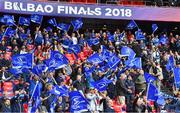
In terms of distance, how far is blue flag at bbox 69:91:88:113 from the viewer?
20.4 meters

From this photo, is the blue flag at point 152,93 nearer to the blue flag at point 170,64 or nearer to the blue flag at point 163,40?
the blue flag at point 170,64

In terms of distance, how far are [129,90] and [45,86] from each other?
2971 mm

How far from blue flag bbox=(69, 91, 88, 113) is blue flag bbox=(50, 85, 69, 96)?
12.5 inches

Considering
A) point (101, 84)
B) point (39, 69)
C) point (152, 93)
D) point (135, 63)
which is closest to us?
point (152, 93)

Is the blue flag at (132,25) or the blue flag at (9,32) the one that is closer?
the blue flag at (9,32)

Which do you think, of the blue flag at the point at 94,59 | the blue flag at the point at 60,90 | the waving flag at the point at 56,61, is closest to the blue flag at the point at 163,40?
the blue flag at the point at 94,59

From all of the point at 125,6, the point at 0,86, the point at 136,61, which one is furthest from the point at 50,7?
the point at 0,86

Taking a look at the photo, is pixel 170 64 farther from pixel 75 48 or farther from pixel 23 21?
pixel 23 21

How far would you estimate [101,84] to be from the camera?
72.8 feet

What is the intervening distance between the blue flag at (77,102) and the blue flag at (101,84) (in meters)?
1.62

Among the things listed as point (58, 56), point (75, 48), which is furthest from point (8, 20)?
point (58, 56)

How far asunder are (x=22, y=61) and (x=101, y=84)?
9.59ft

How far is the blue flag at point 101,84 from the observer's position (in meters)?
22.1

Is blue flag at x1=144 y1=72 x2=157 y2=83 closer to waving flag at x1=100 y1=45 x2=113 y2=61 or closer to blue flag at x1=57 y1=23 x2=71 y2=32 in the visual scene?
waving flag at x1=100 y1=45 x2=113 y2=61
